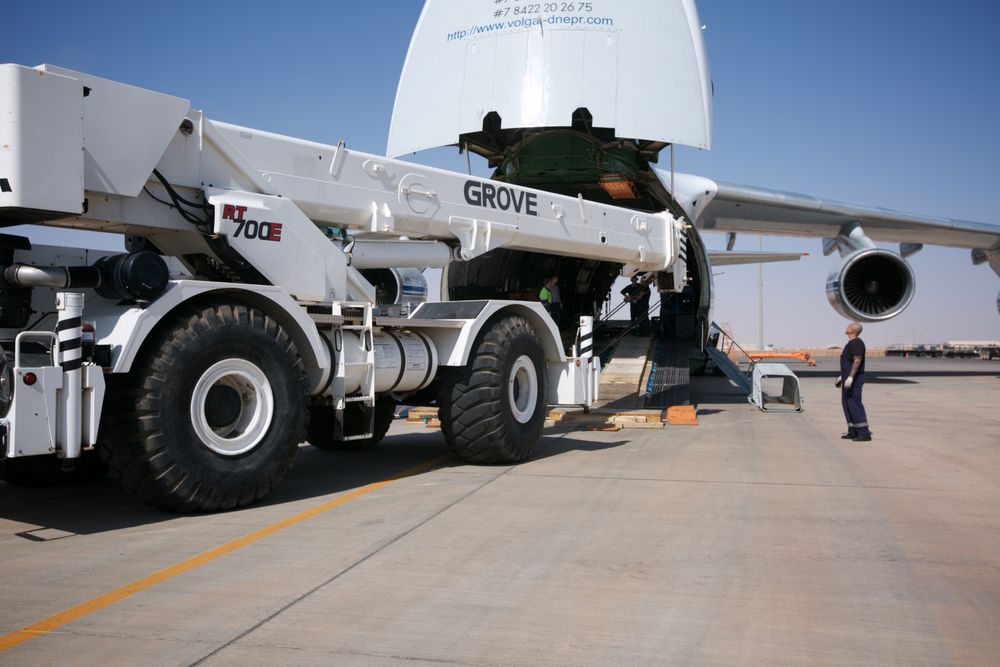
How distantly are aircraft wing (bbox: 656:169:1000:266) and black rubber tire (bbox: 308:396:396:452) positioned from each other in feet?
25.5

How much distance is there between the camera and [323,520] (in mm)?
5562

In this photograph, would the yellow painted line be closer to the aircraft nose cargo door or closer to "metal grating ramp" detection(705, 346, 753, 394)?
the aircraft nose cargo door

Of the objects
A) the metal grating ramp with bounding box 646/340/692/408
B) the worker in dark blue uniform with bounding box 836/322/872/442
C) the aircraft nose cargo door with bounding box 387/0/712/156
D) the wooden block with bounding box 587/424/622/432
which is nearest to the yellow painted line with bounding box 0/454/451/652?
the wooden block with bounding box 587/424/622/432

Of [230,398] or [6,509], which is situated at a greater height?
[230,398]

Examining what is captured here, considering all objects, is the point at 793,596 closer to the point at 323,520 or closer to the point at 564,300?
the point at 323,520

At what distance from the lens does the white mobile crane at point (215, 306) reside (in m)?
4.95

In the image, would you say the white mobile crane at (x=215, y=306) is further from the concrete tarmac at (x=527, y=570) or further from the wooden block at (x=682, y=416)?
the wooden block at (x=682, y=416)

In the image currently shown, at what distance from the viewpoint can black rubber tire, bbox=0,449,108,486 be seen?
21.5 ft

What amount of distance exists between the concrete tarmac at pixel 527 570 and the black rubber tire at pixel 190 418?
0.22m

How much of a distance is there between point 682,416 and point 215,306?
8114mm

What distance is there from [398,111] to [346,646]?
901cm

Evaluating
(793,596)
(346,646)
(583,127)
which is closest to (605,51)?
(583,127)

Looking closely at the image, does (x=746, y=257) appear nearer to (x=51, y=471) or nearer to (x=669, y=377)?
(x=669, y=377)

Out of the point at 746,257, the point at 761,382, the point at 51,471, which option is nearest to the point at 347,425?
the point at 51,471
